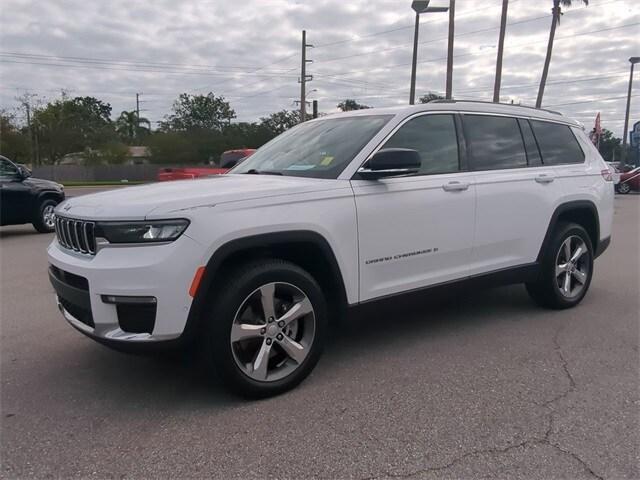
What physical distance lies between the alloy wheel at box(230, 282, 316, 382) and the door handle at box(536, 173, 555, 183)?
265 cm

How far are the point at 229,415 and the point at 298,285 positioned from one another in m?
0.86

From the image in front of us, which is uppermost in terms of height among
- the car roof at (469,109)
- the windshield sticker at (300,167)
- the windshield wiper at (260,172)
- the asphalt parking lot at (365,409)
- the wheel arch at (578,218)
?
the car roof at (469,109)

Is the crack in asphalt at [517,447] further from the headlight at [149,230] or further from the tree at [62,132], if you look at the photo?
the tree at [62,132]

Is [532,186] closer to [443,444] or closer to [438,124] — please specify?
[438,124]

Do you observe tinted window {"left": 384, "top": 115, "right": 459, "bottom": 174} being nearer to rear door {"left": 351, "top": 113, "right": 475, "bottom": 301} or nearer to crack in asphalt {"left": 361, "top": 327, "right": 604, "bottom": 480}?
rear door {"left": 351, "top": 113, "right": 475, "bottom": 301}

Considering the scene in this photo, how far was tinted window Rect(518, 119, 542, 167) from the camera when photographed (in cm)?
498

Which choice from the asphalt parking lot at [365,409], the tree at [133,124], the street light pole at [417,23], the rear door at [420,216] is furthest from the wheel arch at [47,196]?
the tree at [133,124]

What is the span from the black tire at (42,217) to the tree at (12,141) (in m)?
39.0

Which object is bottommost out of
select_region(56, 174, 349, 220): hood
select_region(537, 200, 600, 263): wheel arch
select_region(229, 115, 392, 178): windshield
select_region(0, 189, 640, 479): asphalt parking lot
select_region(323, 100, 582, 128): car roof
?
select_region(0, 189, 640, 479): asphalt parking lot

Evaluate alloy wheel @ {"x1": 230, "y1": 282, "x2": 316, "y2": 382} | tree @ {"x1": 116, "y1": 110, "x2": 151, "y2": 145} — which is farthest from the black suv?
tree @ {"x1": 116, "y1": 110, "x2": 151, "y2": 145}

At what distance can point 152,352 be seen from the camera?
119 inches

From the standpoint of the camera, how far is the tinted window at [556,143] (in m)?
5.14

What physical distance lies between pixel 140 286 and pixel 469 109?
3107 mm

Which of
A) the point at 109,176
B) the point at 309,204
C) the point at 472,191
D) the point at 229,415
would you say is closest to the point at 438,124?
the point at 472,191
